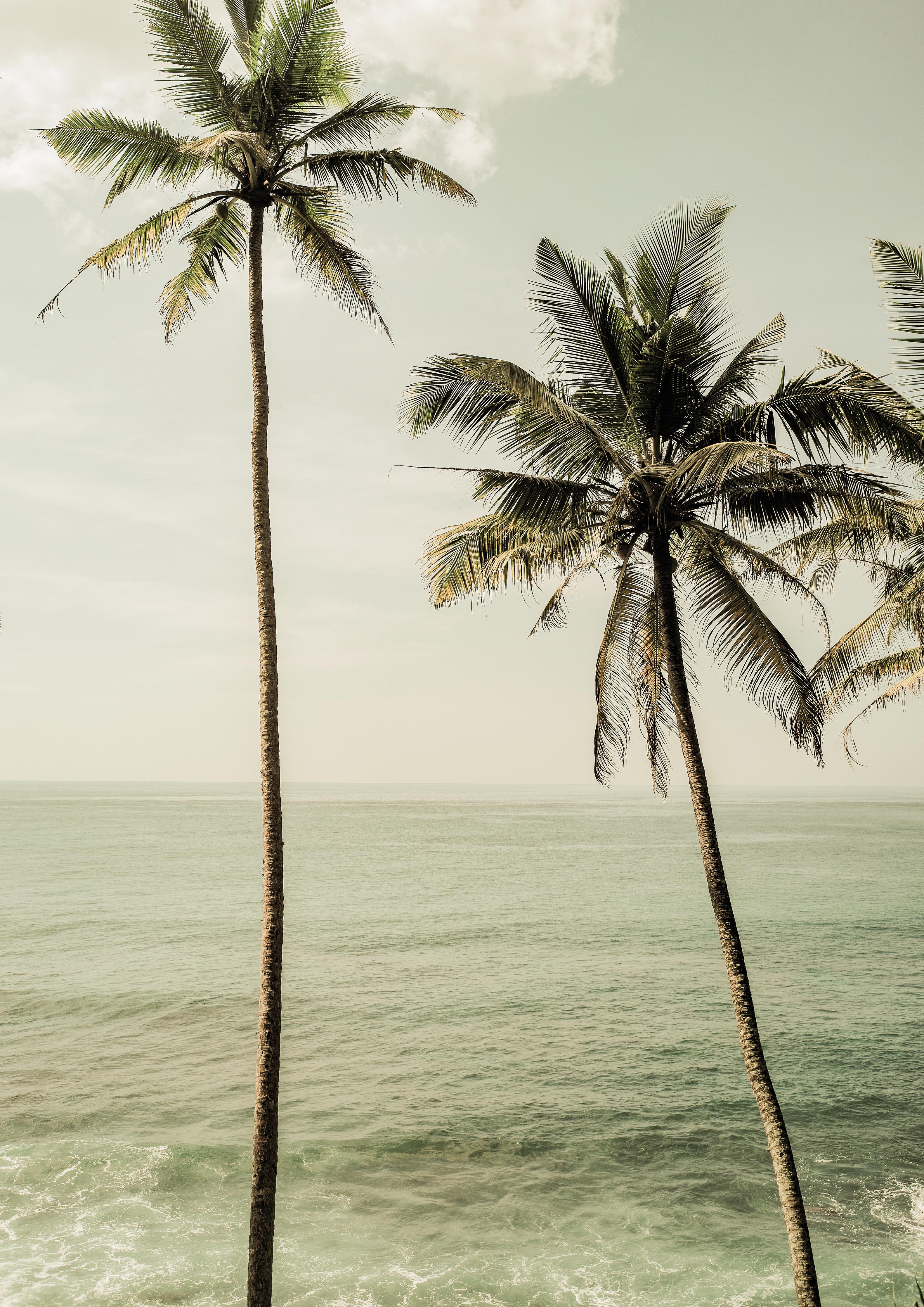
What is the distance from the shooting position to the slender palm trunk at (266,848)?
790 centimetres

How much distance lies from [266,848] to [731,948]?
17.9ft

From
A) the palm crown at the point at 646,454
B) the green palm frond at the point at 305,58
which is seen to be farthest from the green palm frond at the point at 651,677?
the green palm frond at the point at 305,58

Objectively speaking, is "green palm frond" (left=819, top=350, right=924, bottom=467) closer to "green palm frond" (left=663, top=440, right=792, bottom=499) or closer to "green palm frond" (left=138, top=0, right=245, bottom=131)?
"green palm frond" (left=663, top=440, right=792, bottom=499)

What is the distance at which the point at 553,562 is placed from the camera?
423 inches

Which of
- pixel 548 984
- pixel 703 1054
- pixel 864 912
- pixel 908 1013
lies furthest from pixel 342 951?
pixel 864 912

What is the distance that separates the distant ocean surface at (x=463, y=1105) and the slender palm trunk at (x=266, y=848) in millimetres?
6149

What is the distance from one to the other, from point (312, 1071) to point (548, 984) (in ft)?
38.7

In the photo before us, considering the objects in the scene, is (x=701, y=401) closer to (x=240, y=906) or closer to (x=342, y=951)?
(x=342, y=951)

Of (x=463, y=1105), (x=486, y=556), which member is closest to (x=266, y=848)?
(x=486, y=556)

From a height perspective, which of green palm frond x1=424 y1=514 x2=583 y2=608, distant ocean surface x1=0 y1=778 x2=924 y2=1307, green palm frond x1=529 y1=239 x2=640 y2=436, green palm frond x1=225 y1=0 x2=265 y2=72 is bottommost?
distant ocean surface x1=0 y1=778 x2=924 y2=1307

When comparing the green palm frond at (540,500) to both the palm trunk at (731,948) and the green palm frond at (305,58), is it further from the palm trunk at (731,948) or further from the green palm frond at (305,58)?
the green palm frond at (305,58)

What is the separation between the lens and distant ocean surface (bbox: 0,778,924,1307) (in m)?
13.4

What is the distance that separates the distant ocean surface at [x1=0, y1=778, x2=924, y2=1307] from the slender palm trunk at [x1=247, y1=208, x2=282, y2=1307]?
6149 millimetres

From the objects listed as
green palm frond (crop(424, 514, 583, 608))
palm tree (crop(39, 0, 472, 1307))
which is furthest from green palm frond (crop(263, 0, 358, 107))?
green palm frond (crop(424, 514, 583, 608))
